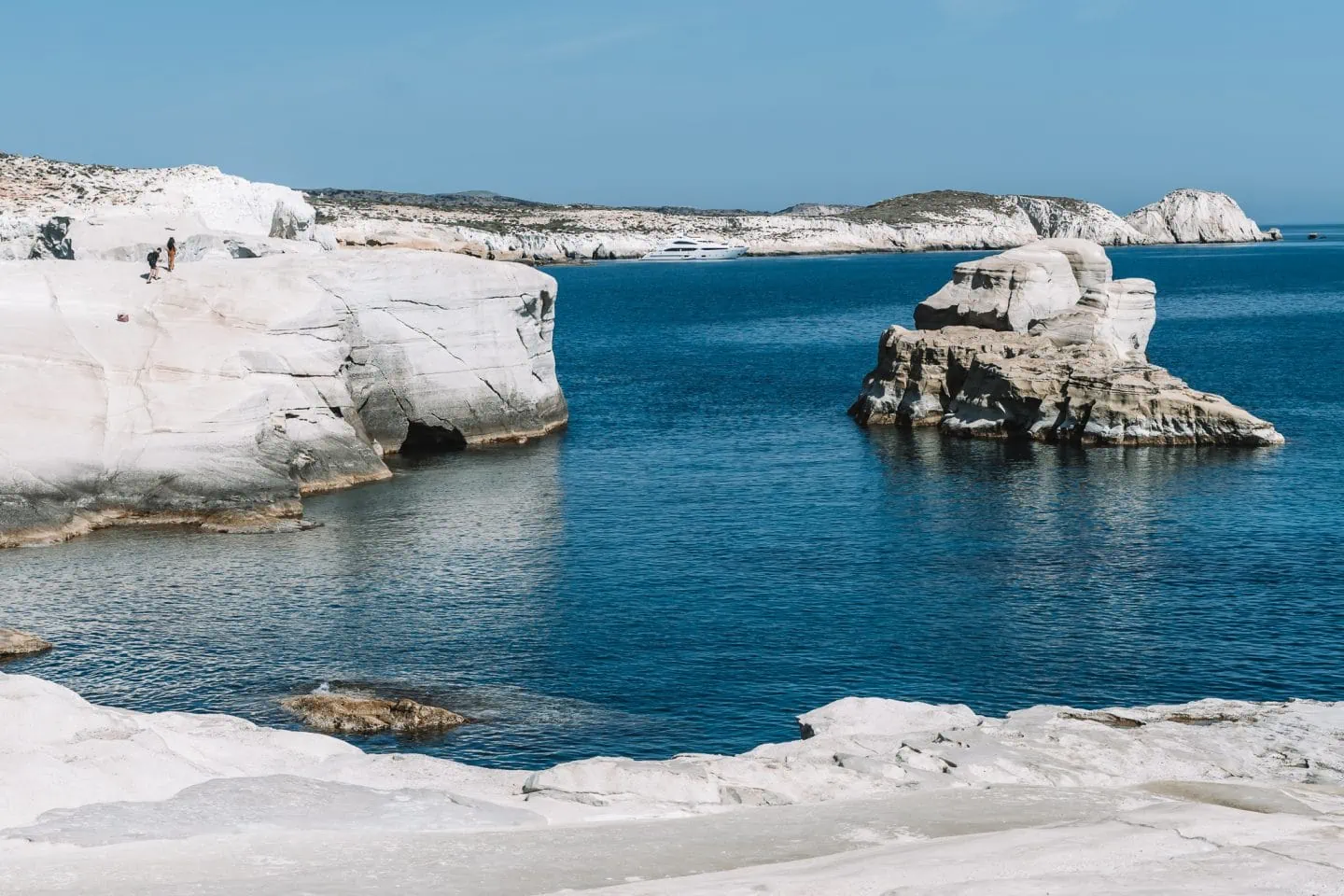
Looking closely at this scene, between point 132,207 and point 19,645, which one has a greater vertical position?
point 132,207

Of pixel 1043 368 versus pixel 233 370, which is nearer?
pixel 233 370

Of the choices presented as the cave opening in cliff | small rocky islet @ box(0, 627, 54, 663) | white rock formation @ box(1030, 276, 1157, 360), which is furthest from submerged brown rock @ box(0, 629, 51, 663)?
white rock formation @ box(1030, 276, 1157, 360)

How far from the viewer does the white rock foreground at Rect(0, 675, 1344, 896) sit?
703 inches

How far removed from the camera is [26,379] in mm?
50906

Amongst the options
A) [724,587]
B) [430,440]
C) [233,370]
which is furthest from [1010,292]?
[233,370]

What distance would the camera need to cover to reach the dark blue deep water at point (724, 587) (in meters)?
34.2

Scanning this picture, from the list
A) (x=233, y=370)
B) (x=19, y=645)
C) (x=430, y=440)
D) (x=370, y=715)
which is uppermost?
(x=233, y=370)

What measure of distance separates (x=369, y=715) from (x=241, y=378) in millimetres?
25620

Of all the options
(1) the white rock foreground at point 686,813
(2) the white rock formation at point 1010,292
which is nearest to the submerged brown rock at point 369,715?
(1) the white rock foreground at point 686,813

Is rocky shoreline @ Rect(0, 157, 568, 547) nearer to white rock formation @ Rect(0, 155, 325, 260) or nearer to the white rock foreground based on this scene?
white rock formation @ Rect(0, 155, 325, 260)

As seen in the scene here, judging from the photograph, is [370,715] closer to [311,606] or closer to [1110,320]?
[311,606]

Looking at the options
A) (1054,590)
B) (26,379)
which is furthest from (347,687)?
(26,379)

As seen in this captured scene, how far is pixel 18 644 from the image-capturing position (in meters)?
36.3

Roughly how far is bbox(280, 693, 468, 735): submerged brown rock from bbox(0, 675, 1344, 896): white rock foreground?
5686 millimetres
